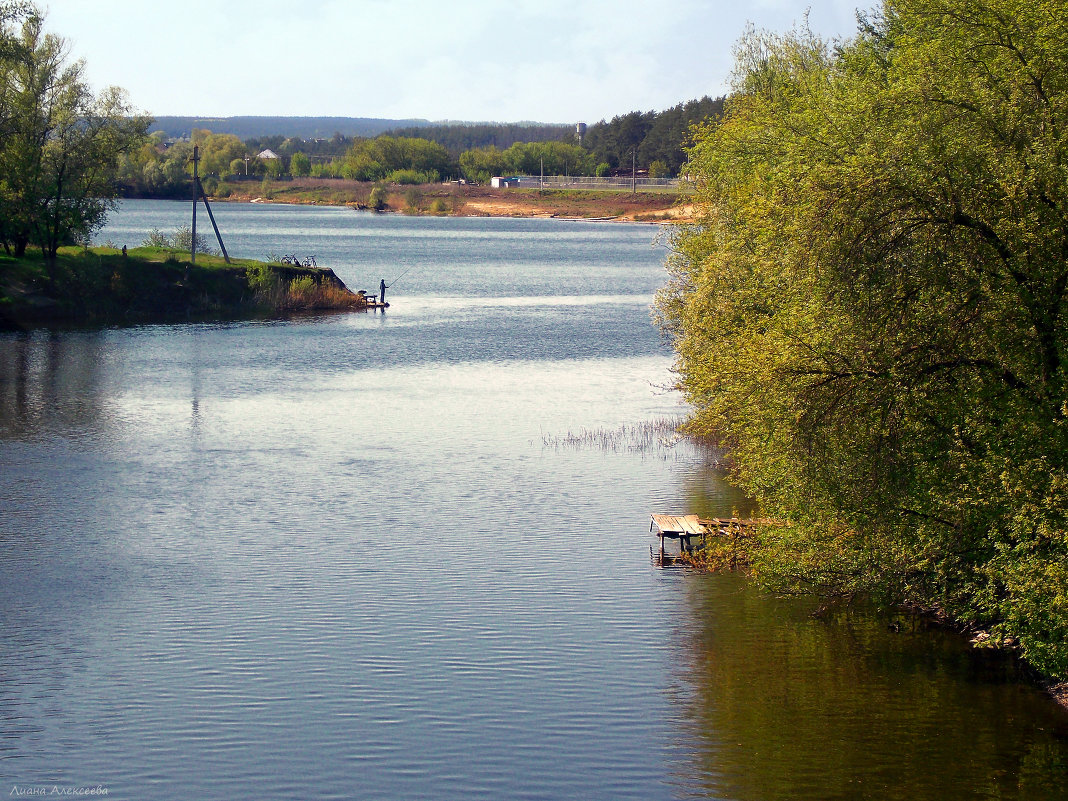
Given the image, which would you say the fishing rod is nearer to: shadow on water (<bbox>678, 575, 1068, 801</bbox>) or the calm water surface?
the calm water surface

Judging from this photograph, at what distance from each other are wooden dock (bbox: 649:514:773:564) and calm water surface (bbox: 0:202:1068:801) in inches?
Result: 30.0

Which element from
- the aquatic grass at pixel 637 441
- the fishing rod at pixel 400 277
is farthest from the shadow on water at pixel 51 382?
the fishing rod at pixel 400 277

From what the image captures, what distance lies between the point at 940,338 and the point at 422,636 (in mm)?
9528

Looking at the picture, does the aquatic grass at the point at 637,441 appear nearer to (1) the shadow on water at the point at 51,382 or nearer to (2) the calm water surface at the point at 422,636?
(2) the calm water surface at the point at 422,636

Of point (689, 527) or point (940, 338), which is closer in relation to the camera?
point (940, 338)

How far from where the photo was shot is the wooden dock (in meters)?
22.9

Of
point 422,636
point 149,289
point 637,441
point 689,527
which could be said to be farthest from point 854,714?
point 149,289

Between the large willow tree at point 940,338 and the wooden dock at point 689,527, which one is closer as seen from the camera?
the large willow tree at point 940,338

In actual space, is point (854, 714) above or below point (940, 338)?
below

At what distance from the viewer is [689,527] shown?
921 inches

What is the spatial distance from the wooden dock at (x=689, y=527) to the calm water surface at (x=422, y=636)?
763mm

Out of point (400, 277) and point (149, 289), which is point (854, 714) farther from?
point (400, 277)

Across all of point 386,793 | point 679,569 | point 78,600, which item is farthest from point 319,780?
point 679,569

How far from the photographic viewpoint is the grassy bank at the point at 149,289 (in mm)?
58875
